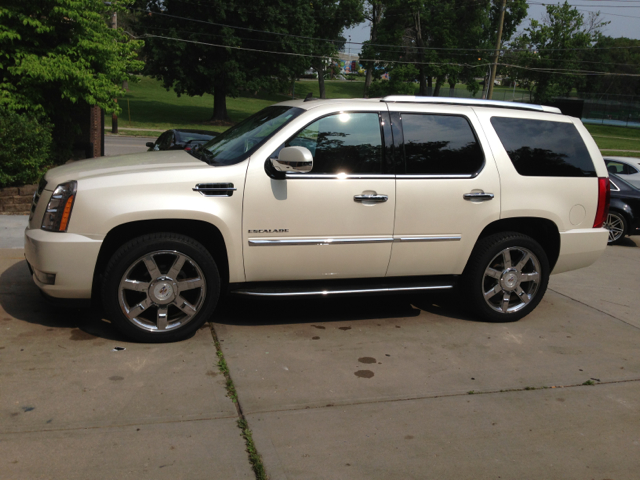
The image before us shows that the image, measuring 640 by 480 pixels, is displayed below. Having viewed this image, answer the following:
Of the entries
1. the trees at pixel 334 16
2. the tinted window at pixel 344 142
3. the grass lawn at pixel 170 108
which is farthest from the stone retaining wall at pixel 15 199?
the trees at pixel 334 16

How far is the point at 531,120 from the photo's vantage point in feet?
18.7

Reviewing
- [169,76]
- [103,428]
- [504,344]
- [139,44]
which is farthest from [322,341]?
[169,76]

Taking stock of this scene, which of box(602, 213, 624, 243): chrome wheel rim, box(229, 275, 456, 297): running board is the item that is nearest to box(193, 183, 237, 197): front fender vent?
box(229, 275, 456, 297): running board

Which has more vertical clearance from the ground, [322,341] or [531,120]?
[531,120]

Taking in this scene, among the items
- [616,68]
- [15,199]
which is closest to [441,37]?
[616,68]

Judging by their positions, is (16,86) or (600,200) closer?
(600,200)

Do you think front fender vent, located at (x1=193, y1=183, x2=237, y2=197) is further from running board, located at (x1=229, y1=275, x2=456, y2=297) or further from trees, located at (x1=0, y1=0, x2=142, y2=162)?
trees, located at (x1=0, y1=0, x2=142, y2=162)

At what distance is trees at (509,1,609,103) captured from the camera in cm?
5891

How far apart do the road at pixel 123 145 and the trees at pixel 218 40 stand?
1070 centimetres

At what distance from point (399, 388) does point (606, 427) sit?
131 centimetres

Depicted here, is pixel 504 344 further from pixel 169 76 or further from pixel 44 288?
pixel 169 76

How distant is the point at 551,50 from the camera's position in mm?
59125

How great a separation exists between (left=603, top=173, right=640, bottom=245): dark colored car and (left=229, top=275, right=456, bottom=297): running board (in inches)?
275

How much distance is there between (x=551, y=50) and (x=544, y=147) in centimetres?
5966
